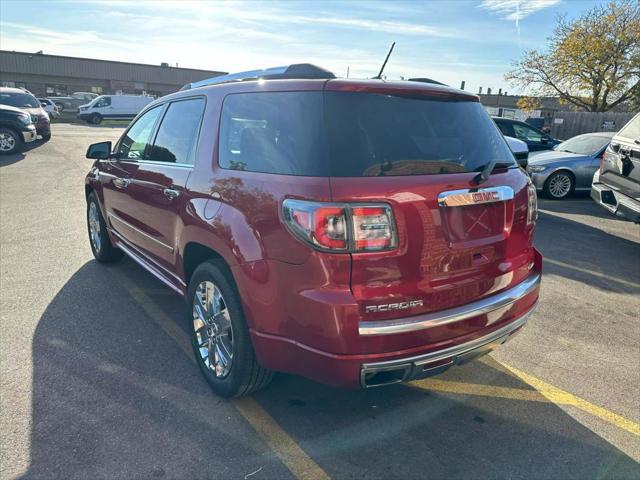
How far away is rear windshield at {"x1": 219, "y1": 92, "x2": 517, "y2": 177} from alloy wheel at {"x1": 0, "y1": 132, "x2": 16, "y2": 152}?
14081mm

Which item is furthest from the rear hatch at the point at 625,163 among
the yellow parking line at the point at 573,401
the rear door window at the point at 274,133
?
the rear door window at the point at 274,133

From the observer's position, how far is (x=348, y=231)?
7.00 feet

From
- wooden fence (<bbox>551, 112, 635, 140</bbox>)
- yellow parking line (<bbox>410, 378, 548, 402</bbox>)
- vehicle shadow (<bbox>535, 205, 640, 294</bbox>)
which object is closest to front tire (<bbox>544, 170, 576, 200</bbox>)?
vehicle shadow (<bbox>535, 205, 640, 294</bbox>)

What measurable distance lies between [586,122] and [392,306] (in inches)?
960

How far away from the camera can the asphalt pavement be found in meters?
2.43

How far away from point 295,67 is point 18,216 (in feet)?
21.4

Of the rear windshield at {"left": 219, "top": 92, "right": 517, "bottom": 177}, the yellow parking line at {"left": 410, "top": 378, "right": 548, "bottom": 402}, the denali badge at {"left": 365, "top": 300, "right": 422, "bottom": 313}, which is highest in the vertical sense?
the rear windshield at {"left": 219, "top": 92, "right": 517, "bottom": 177}

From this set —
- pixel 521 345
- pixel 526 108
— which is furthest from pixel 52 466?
pixel 526 108

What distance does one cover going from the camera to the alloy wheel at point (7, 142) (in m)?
13.8

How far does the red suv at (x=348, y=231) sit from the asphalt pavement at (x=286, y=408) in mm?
368

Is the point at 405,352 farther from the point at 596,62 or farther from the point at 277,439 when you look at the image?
the point at 596,62

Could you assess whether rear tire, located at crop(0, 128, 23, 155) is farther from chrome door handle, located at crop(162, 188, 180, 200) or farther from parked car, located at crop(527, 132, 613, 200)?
parked car, located at crop(527, 132, 613, 200)

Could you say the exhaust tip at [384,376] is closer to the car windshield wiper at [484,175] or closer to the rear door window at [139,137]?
the car windshield wiper at [484,175]

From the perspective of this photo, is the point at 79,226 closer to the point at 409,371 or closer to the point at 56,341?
the point at 56,341
